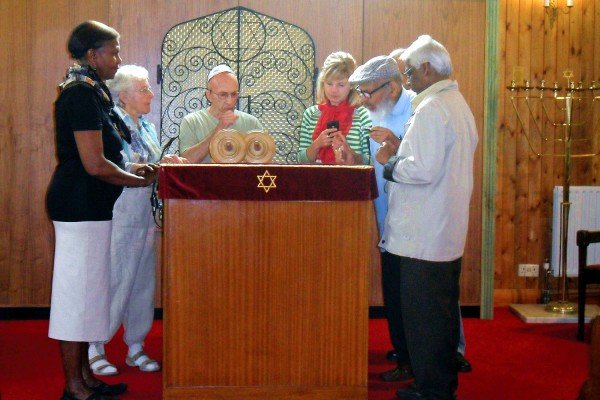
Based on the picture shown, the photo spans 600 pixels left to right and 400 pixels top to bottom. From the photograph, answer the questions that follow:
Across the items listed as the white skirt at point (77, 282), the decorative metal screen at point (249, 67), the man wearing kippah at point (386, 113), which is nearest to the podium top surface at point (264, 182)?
the white skirt at point (77, 282)

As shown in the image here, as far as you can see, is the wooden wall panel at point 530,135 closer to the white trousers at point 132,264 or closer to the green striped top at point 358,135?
the green striped top at point 358,135

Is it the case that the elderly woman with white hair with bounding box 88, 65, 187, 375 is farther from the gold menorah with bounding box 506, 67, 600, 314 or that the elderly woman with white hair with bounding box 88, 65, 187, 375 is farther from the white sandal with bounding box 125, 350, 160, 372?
the gold menorah with bounding box 506, 67, 600, 314

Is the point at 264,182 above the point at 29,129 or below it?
below

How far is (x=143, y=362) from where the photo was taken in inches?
160

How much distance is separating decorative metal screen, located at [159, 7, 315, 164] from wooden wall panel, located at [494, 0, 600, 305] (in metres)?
1.56

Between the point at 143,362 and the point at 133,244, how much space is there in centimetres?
62

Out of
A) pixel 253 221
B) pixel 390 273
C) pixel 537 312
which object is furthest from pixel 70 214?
pixel 537 312

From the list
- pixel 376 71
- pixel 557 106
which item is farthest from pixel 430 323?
pixel 557 106

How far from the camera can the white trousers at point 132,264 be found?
3.96m

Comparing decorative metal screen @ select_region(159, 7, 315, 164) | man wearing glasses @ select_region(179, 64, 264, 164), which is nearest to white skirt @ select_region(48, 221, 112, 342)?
man wearing glasses @ select_region(179, 64, 264, 164)

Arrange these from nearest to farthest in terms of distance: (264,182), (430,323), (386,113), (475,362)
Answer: (264,182) → (430,323) → (386,113) → (475,362)

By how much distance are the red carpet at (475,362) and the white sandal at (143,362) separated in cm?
4

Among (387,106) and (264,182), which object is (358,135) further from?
(264,182)

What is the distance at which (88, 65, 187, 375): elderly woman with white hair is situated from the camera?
3961 millimetres
